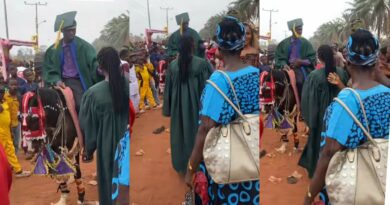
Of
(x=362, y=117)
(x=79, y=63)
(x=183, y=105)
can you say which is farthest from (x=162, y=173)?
(x=362, y=117)

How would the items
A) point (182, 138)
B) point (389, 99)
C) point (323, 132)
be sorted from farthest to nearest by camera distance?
point (182, 138) → point (323, 132) → point (389, 99)

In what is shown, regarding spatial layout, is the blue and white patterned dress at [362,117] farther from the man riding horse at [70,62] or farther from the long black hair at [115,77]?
the man riding horse at [70,62]

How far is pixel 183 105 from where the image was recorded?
1785mm

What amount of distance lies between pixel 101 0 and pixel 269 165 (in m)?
1.22

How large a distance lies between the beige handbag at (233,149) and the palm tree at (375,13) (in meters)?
0.65

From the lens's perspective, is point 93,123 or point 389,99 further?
point 93,123

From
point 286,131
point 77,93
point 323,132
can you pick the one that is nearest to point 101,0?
point 77,93

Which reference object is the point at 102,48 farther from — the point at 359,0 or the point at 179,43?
the point at 359,0

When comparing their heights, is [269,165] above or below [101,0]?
below

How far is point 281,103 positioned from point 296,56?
0.80ft

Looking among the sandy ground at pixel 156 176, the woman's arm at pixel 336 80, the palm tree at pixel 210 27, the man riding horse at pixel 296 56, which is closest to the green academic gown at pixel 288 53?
the man riding horse at pixel 296 56

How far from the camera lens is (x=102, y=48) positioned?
195cm

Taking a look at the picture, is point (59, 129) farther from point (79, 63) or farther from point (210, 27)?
point (210, 27)

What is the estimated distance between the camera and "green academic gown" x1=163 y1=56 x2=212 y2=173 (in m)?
1.75
